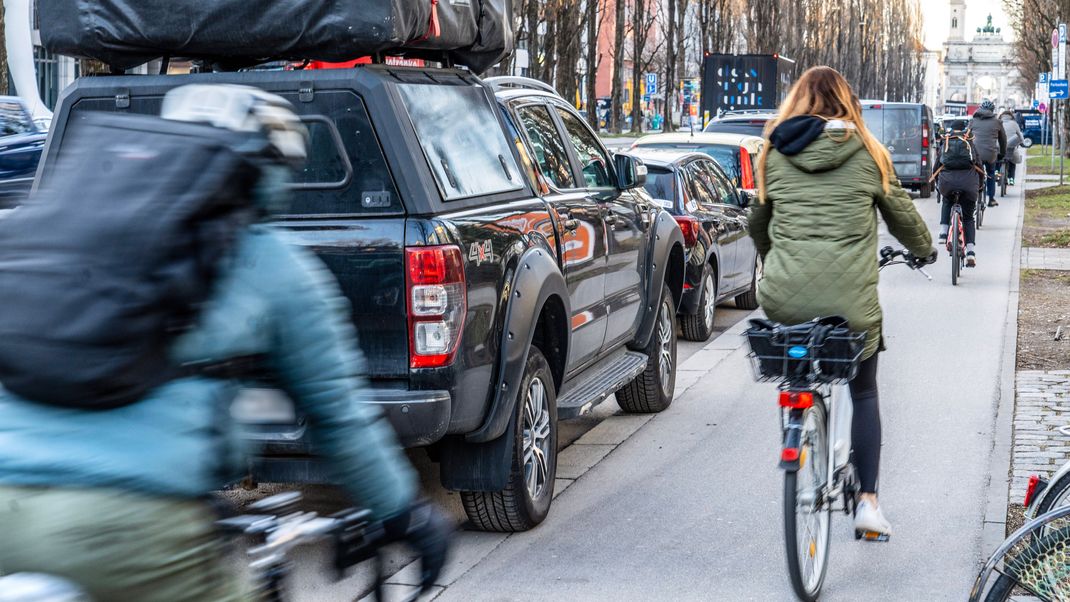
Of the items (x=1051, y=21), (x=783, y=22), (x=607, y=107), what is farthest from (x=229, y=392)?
(x=607, y=107)

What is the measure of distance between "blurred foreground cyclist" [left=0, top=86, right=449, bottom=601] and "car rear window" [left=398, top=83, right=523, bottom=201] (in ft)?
11.5

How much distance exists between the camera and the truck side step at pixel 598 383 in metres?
6.52

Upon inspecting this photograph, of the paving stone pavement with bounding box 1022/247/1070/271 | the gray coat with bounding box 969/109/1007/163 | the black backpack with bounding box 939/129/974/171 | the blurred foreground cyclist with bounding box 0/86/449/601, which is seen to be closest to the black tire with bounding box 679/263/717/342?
the black backpack with bounding box 939/129/974/171

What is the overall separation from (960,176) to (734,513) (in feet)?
32.6

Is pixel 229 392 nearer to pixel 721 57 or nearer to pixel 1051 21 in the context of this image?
pixel 721 57

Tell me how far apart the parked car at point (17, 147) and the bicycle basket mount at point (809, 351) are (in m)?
11.2

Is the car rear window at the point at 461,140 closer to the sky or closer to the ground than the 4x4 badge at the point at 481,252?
closer to the sky

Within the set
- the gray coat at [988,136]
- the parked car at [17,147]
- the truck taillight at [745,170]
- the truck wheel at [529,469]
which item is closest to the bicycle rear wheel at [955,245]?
the truck taillight at [745,170]

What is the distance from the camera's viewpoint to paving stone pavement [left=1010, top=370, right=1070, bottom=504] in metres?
6.82

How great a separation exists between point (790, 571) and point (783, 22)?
212 feet

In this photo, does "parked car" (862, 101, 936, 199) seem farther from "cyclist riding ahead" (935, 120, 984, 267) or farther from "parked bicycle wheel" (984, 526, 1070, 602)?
"parked bicycle wheel" (984, 526, 1070, 602)

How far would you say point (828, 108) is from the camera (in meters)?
5.12

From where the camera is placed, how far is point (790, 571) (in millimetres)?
4789

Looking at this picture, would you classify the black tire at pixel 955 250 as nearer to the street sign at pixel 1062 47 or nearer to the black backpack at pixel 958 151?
the black backpack at pixel 958 151
